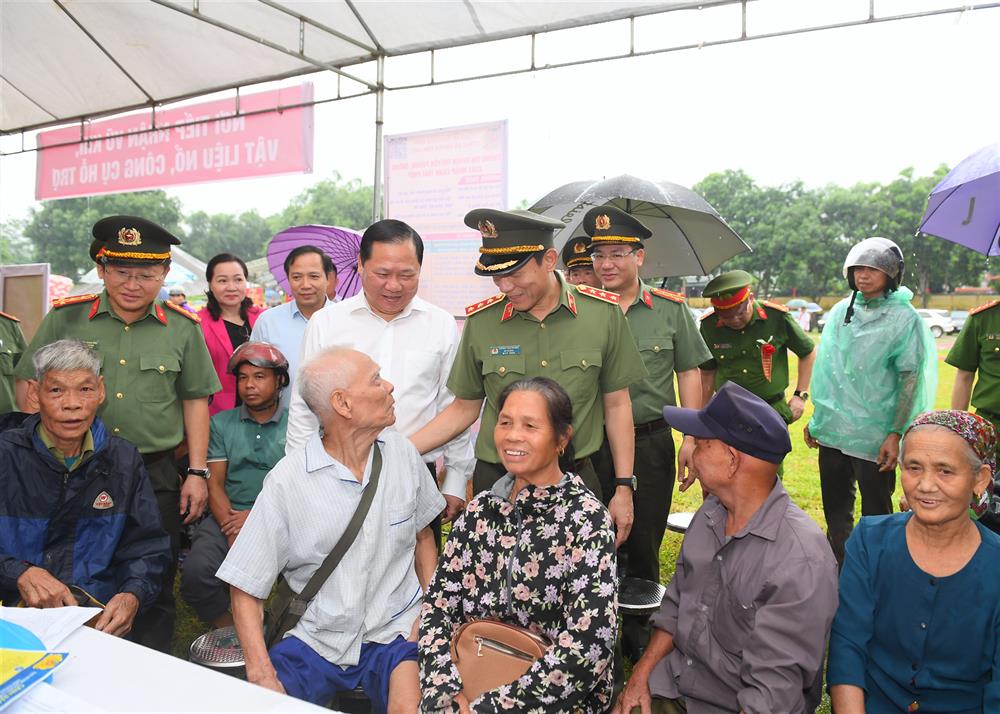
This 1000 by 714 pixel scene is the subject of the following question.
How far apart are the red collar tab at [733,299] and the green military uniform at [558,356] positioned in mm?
1770

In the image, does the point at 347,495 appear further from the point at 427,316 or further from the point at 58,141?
the point at 58,141

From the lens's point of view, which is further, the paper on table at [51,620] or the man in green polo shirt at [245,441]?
the man in green polo shirt at [245,441]

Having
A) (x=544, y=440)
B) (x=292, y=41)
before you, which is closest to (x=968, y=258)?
(x=292, y=41)

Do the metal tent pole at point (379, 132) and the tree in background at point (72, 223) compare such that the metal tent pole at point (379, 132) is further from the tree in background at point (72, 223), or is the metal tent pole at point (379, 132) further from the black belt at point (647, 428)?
the tree in background at point (72, 223)

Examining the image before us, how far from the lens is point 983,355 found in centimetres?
359

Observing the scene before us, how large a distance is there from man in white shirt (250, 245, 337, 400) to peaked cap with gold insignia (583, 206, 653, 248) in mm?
A: 1738

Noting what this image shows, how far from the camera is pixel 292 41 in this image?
6102 millimetres

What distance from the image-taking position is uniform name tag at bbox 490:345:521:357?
287 centimetres

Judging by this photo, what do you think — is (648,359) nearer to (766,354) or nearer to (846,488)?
(766,354)

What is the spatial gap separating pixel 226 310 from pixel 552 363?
3.04 meters

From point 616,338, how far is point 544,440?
85 cm

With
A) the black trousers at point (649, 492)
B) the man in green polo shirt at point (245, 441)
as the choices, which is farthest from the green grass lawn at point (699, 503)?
the black trousers at point (649, 492)

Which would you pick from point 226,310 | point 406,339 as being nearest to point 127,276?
point 406,339

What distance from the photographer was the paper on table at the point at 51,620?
1.71 metres
